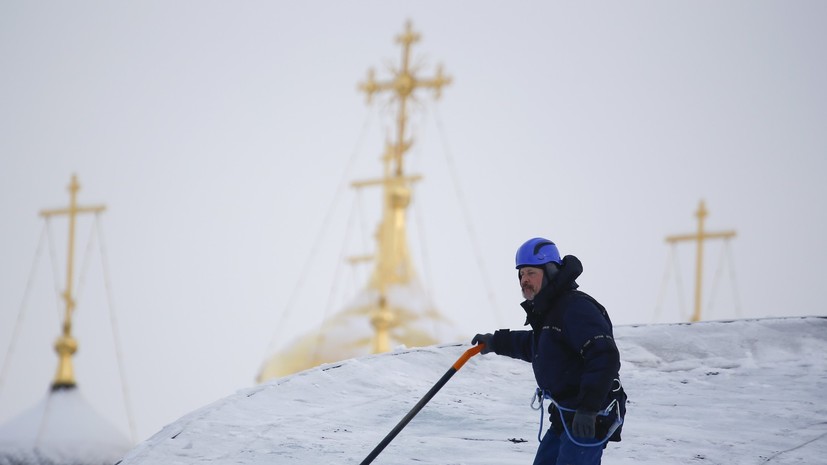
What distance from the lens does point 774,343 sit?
29.1 feet

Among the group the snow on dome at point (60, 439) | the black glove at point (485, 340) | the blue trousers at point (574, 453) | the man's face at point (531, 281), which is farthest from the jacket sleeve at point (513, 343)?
the snow on dome at point (60, 439)

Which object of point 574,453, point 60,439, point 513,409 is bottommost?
point 60,439

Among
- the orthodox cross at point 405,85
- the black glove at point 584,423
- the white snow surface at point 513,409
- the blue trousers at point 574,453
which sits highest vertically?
the orthodox cross at point 405,85

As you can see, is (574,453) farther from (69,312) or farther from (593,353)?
(69,312)

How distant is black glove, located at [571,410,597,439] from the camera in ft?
14.4

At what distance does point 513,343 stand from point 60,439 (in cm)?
1868

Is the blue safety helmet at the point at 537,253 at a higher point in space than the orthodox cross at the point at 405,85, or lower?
lower

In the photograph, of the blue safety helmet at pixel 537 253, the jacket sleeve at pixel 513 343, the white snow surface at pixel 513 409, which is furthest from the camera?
the white snow surface at pixel 513 409

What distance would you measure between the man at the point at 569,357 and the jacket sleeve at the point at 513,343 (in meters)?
0.12

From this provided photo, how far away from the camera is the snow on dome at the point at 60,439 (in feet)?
69.1

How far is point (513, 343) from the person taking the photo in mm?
5066

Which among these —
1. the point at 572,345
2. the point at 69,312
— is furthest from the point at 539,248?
the point at 69,312

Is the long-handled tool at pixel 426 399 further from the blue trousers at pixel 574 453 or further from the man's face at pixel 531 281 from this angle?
the blue trousers at pixel 574 453

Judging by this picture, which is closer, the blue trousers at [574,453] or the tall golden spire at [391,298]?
the blue trousers at [574,453]
